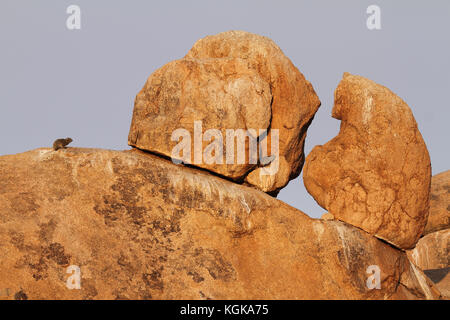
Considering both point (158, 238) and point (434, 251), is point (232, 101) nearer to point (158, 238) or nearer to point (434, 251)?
point (158, 238)

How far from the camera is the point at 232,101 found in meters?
14.5

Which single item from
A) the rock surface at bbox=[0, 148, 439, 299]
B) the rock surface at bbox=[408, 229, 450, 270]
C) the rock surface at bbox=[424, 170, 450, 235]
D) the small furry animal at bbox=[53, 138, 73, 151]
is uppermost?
the small furry animal at bbox=[53, 138, 73, 151]

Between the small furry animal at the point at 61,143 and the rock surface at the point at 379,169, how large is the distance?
269 inches

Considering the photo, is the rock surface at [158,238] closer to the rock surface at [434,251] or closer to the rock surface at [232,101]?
the rock surface at [232,101]

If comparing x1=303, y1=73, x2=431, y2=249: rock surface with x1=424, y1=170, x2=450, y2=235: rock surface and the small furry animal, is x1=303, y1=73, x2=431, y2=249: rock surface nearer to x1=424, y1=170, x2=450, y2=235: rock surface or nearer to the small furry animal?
the small furry animal

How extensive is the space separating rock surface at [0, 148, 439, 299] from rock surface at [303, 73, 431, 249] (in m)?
0.70

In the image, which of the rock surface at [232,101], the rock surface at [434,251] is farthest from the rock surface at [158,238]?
the rock surface at [434,251]

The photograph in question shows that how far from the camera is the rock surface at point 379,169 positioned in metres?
14.6

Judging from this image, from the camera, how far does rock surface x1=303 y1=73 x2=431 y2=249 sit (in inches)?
575

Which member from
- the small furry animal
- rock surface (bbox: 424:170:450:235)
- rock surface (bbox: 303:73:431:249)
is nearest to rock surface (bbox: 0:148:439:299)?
the small furry animal

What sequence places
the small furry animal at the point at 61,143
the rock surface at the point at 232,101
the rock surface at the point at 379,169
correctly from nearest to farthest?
the small furry animal at the point at 61,143 → the rock surface at the point at 232,101 → the rock surface at the point at 379,169

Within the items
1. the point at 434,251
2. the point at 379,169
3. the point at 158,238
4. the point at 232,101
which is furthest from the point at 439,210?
the point at 158,238

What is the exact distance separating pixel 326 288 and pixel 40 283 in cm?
640

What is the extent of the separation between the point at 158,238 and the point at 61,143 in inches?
128
